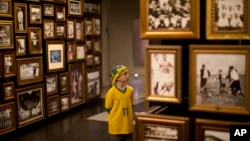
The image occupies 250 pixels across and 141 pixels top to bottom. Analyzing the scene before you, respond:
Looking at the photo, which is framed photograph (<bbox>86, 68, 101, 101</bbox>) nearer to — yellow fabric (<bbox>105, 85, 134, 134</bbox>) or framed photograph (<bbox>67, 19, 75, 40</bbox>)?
framed photograph (<bbox>67, 19, 75, 40</bbox>)

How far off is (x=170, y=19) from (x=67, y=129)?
3.67 m

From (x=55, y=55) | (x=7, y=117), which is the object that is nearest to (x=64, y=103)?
(x=55, y=55)

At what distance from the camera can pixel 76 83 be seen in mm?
6129

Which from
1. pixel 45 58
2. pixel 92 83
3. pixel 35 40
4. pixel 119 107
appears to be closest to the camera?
pixel 119 107

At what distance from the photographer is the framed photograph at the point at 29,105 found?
468cm

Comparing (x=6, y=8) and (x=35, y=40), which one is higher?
(x=6, y=8)

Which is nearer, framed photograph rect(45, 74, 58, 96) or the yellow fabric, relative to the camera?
the yellow fabric

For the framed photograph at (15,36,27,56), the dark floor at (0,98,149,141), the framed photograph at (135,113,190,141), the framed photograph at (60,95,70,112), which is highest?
the framed photograph at (15,36,27,56)

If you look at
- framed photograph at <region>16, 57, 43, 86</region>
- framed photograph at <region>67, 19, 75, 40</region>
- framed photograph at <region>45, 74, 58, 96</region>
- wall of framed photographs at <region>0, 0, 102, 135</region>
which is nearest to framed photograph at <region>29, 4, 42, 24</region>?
wall of framed photographs at <region>0, 0, 102, 135</region>

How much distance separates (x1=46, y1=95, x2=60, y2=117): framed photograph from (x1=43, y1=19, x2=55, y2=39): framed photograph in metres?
0.99

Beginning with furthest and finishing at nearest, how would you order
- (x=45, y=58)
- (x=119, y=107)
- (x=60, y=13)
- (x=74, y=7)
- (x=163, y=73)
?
(x=74, y=7), (x=60, y=13), (x=45, y=58), (x=119, y=107), (x=163, y=73)

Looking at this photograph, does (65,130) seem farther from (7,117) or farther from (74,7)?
(74,7)

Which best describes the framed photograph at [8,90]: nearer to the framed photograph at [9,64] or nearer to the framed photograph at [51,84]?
Answer: the framed photograph at [9,64]

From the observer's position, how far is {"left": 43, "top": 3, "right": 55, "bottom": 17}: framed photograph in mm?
5125
